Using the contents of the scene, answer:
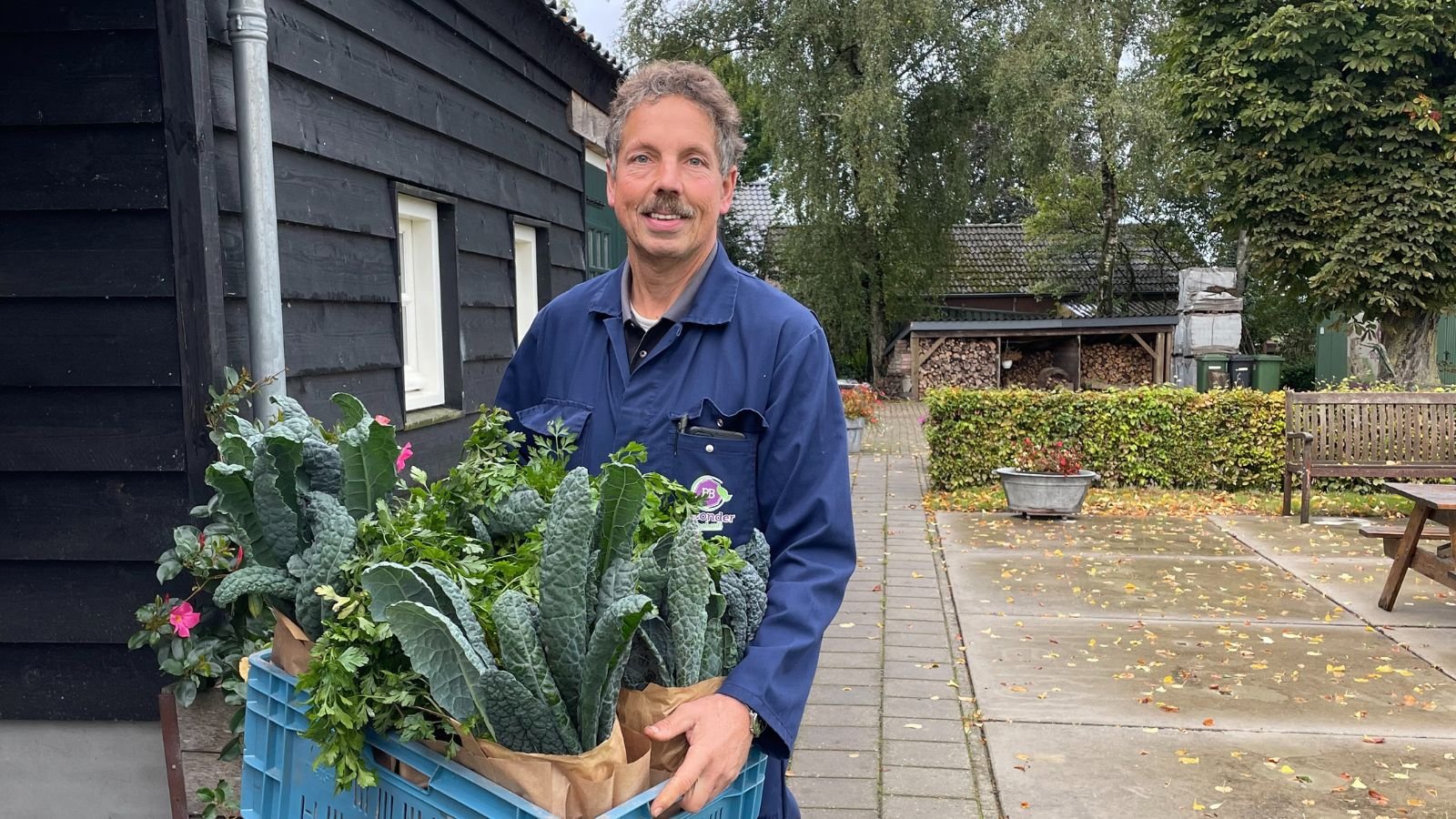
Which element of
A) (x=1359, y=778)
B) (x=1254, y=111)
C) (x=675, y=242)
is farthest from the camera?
(x=1254, y=111)

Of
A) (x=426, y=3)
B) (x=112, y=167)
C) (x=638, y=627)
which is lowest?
(x=638, y=627)

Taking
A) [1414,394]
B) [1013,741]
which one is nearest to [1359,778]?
[1013,741]

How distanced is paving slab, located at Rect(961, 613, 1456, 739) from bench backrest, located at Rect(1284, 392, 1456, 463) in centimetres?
405

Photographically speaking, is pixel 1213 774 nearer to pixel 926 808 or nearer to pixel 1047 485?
pixel 926 808

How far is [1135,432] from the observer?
11172mm

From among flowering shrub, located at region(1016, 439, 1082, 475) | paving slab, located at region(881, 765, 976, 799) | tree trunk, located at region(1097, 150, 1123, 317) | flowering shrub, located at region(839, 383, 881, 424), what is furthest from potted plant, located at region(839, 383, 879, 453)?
tree trunk, located at region(1097, 150, 1123, 317)

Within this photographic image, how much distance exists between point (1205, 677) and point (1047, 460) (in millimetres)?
4614

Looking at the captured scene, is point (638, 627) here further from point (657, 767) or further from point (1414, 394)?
point (1414, 394)

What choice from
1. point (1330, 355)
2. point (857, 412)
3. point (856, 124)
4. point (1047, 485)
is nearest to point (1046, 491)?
point (1047, 485)

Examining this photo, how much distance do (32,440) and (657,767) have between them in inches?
103

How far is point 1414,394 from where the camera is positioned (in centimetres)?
965

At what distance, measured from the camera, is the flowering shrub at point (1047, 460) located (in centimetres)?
969

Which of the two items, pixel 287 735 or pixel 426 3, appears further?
pixel 426 3

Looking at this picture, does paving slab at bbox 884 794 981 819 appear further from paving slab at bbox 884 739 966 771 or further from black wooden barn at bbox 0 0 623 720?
black wooden barn at bbox 0 0 623 720
